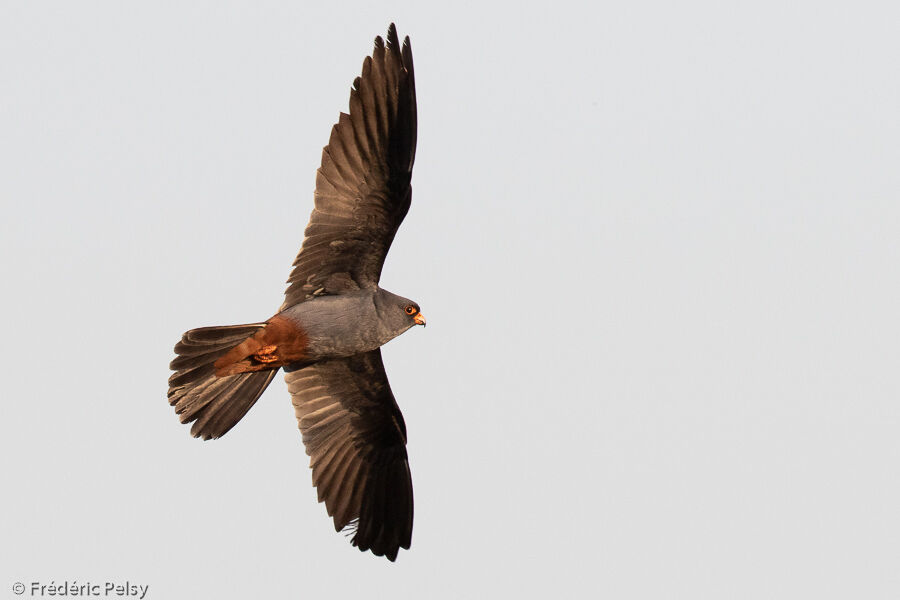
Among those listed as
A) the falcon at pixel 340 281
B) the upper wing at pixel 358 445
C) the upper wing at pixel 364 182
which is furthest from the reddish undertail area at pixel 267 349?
the upper wing at pixel 358 445

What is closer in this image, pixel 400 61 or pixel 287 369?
pixel 400 61

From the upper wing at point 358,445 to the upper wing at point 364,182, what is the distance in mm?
1367

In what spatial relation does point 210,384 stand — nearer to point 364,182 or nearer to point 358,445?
point 358,445

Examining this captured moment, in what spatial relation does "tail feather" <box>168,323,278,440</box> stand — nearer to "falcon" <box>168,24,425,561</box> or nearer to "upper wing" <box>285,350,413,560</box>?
"falcon" <box>168,24,425,561</box>

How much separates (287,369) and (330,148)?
2.53 metres

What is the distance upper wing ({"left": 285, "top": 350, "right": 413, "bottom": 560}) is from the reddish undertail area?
1.18 metres

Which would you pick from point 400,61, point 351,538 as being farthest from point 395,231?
point 351,538

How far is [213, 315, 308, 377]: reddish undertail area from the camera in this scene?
10953mm

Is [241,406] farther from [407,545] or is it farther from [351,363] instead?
[407,545]

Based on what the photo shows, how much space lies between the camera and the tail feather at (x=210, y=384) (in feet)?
35.5

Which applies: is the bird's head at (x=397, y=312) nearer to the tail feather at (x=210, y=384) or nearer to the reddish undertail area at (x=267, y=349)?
the reddish undertail area at (x=267, y=349)

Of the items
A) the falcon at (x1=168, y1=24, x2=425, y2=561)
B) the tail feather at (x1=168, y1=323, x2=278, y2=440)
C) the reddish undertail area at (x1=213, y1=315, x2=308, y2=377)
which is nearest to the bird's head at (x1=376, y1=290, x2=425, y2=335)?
the falcon at (x1=168, y1=24, x2=425, y2=561)

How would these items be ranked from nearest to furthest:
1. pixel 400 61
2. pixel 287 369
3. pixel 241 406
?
1. pixel 400 61
2. pixel 241 406
3. pixel 287 369

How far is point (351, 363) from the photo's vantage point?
40.5ft
